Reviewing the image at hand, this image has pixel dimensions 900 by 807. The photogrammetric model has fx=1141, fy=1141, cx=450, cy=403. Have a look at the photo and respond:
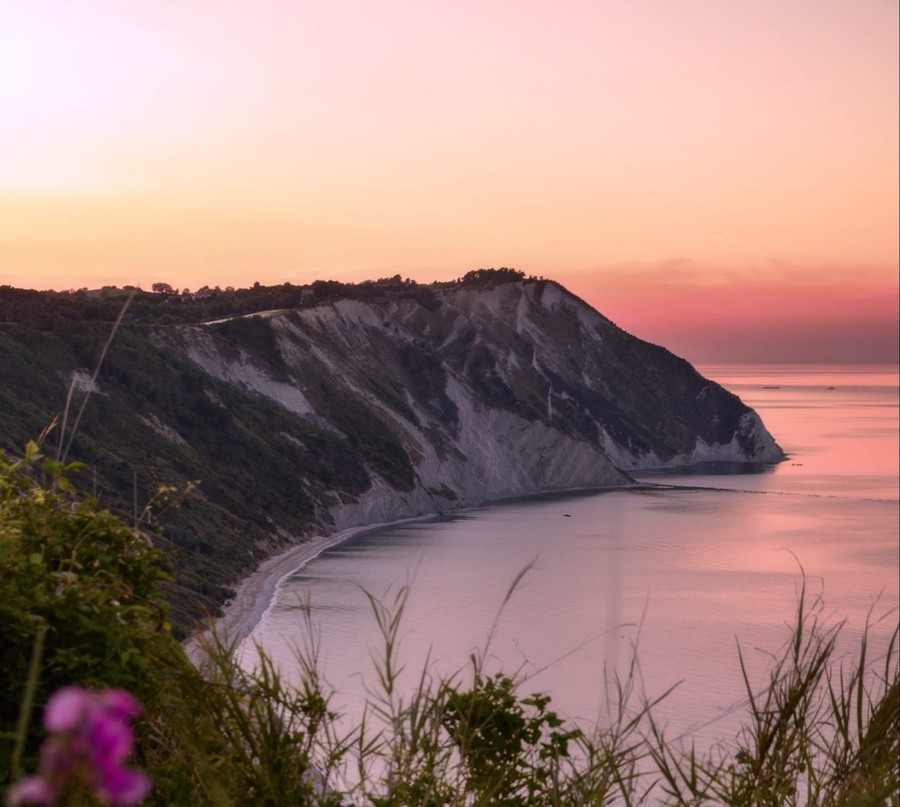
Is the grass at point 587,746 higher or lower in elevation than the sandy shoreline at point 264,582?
higher

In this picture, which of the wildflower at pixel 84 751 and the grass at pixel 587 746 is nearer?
the wildflower at pixel 84 751

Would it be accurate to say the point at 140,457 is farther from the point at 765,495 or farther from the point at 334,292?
the point at 765,495

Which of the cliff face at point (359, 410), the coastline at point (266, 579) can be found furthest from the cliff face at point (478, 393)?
the coastline at point (266, 579)

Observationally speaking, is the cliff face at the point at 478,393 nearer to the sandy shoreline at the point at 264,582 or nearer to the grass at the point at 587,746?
the sandy shoreline at the point at 264,582

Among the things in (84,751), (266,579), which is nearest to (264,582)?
(266,579)

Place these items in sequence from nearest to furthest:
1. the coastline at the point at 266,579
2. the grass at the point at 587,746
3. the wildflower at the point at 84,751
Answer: the wildflower at the point at 84,751 → the grass at the point at 587,746 → the coastline at the point at 266,579

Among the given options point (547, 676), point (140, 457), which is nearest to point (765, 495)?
point (140, 457)
